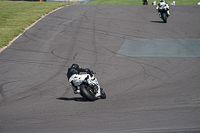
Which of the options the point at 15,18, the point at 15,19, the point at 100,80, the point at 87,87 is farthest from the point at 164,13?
the point at 87,87

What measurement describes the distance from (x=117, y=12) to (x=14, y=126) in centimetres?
2292

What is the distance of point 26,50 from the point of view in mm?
17641

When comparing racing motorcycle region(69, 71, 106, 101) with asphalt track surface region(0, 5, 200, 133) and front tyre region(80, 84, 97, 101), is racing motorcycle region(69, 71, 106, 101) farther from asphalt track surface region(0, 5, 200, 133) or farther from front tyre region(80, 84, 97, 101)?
asphalt track surface region(0, 5, 200, 133)

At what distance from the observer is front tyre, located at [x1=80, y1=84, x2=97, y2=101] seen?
8.73 m

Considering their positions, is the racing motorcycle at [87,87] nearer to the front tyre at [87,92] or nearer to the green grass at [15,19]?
the front tyre at [87,92]

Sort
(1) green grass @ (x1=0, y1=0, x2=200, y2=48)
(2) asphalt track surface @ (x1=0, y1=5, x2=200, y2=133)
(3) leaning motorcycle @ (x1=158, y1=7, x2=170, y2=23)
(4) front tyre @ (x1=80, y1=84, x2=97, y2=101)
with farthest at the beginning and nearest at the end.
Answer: (3) leaning motorcycle @ (x1=158, y1=7, x2=170, y2=23), (1) green grass @ (x1=0, y1=0, x2=200, y2=48), (4) front tyre @ (x1=80, y1=84, x2=97, y2=101), (2) asphalt track surface @ (x1=0, y1=5, x2=200, y2=133)

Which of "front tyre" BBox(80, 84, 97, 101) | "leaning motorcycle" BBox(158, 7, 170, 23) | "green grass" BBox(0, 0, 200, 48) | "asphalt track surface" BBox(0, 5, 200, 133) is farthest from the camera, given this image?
"leaning motorcycle" BBox(158, 7, 170, 23)

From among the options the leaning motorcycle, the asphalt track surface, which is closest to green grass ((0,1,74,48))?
the asphalt track surface

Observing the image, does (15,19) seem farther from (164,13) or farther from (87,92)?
(87,92)

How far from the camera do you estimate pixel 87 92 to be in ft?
29.0

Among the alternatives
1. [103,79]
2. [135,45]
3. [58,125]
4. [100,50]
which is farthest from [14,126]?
[135,45]

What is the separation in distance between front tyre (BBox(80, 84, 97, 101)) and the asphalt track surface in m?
0.21

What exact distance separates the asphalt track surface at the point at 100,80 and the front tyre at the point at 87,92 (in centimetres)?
21

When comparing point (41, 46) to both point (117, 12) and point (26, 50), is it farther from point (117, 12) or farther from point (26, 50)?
point (117, 12)
